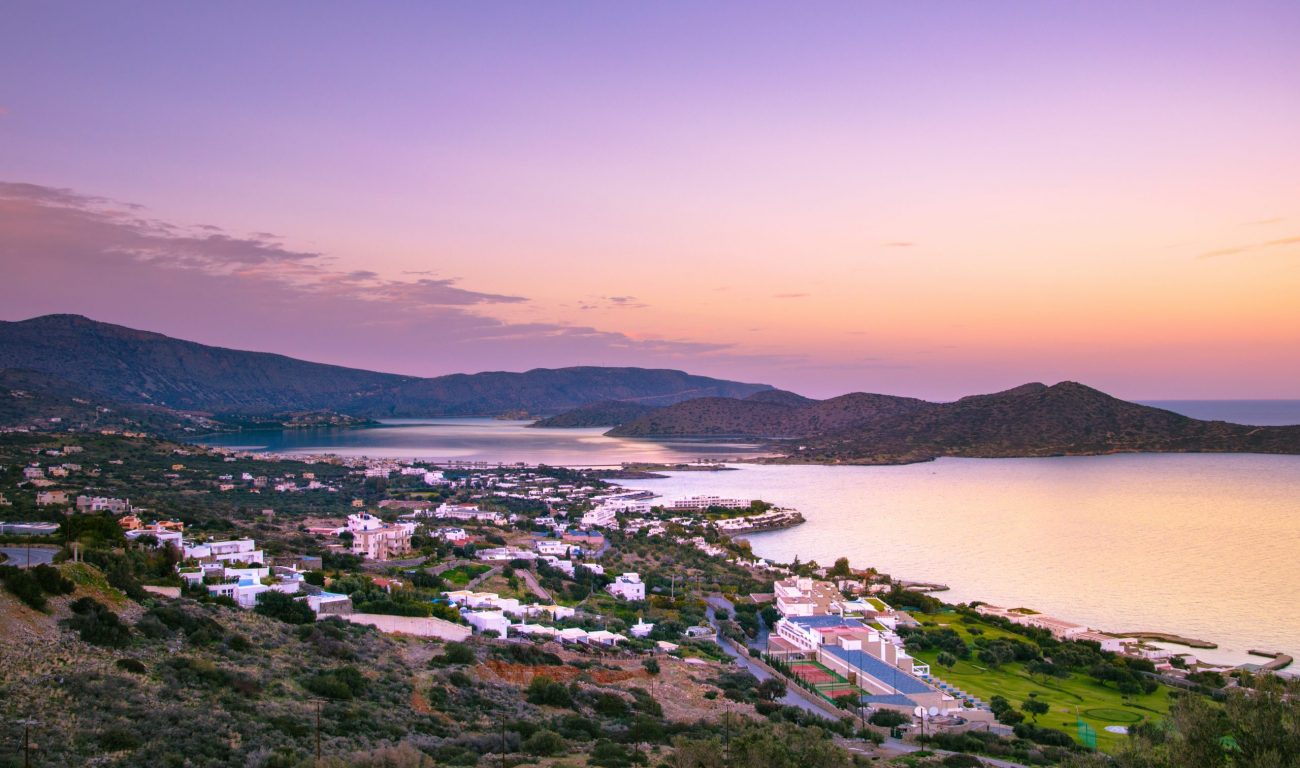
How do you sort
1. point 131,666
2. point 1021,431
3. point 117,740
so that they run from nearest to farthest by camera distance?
point 117,740 < point 131,666 < point 1021,431

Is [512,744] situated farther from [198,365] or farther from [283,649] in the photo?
[198,365]

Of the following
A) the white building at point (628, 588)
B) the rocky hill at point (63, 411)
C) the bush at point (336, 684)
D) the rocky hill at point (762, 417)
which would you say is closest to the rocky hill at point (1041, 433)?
the rocky hill at point (762, 417)

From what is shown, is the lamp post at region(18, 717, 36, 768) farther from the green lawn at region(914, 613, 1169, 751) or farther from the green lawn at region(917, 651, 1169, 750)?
the green lawn at region(917, 651, 1169, 750)

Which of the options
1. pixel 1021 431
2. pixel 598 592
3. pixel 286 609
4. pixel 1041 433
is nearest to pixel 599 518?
pixel 598 592

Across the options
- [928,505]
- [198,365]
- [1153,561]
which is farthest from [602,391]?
[1153,561]

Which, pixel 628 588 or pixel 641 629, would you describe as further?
pixel 628 588

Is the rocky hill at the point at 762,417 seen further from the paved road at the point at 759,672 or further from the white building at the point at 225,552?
the white building at the point at 225,552

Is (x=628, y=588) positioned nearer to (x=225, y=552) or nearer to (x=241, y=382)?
(x=225, y=552)
